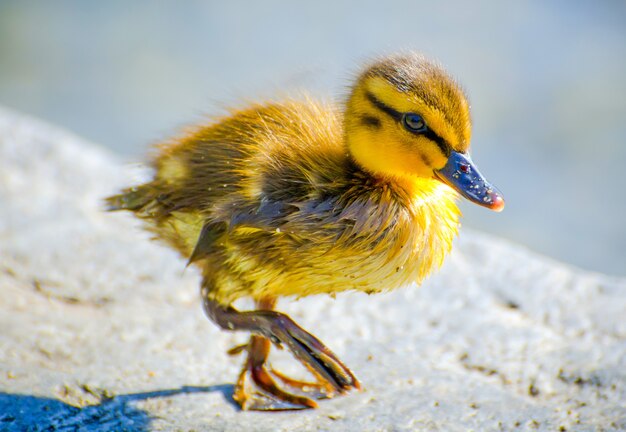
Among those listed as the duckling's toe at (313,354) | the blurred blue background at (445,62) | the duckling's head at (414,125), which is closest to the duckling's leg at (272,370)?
the duckling's toe at (313,354)

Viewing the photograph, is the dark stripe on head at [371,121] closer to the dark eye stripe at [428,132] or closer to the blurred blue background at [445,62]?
the dark eye stripe at [428,132]

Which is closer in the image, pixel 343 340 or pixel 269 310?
pixel 269 310

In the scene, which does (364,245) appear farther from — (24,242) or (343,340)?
(24,242)

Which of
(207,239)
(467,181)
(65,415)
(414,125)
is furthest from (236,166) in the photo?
(65,415)

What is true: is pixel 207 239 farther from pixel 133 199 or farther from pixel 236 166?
pixel 133 199

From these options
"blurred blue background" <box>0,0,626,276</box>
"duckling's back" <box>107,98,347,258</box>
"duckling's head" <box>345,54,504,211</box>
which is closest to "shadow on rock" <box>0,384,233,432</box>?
"duckling's back" <box>107,98,347,258</box>

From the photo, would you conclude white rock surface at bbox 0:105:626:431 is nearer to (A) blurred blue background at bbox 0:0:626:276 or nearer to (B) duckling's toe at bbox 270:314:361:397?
(B) duckling's toe at bbox 270:314:361:397

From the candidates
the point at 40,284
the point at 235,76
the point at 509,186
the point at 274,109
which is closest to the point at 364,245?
the point at 274,109
